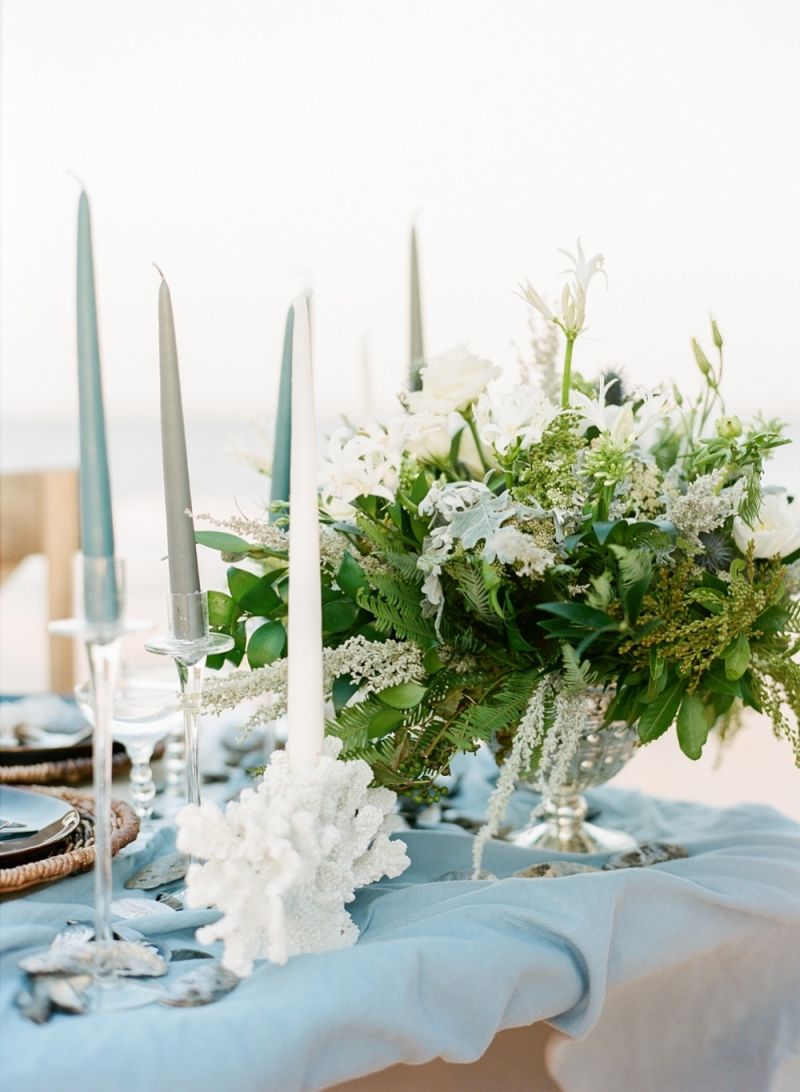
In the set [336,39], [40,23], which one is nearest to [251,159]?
[336,39]

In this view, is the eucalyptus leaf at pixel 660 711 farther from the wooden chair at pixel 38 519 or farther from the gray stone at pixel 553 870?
the wooden chair at pixel 38 519

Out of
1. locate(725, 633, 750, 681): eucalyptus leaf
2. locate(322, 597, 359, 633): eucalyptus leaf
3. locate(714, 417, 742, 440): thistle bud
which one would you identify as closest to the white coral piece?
locate(322, 597, 359, 633): eucalyptus leaf

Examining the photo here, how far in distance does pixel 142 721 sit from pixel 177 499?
0.83ft

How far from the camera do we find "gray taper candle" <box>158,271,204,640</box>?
0.64 m

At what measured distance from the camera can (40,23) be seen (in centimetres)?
393

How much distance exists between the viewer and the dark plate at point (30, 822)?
67 centimetres

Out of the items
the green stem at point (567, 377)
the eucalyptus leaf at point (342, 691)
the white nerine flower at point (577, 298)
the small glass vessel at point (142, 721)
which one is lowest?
the small glass vessel at point (142, 721)

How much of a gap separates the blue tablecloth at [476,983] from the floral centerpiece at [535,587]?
91 mm

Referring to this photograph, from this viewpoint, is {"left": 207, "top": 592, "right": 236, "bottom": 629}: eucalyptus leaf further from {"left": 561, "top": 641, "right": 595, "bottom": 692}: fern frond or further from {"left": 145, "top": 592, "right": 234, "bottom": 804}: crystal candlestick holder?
{"left": 561, "top": 641, "right": 595, "bottom": 692}: fern frond

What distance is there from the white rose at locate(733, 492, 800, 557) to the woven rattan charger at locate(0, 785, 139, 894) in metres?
0.46

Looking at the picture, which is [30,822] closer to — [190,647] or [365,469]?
[190,647]

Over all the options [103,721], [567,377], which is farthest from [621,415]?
[103,721]

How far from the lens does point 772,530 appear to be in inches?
27.8

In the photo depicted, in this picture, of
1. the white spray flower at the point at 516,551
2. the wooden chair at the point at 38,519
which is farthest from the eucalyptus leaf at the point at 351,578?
the wooden chair at the point at 38,519
